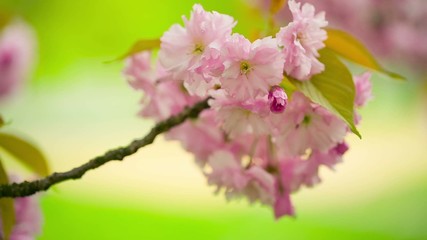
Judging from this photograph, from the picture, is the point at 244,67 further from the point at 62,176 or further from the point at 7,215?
the point at 7,215

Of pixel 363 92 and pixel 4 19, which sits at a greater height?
pixel 4 19

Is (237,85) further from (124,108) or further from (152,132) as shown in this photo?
(124,108)


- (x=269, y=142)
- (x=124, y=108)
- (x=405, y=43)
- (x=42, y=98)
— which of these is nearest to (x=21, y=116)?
(x=42, y=98)

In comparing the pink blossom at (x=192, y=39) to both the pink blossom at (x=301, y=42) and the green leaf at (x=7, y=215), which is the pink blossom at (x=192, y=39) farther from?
the green leaf at (x=7, y=215)

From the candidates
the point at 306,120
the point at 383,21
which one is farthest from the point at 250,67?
the point at 383,21

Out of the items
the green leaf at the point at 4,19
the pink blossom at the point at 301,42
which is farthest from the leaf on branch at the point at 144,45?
the green leaf at the point at 4,19

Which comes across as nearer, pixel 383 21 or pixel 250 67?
pixel 250 67

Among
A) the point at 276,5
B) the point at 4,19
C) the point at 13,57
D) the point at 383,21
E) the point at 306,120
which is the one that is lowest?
the point at 306,120
